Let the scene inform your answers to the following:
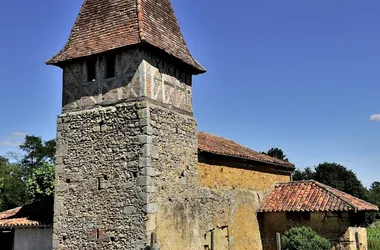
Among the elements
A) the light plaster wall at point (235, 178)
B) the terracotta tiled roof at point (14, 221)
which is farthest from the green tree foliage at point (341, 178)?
the terracotta tiled roof at point (14, 221)

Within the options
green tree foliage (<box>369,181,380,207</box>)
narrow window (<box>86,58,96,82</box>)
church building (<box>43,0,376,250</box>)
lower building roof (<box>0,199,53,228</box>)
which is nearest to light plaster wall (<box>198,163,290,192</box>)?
church building (<box>43,0,376,250</box>)

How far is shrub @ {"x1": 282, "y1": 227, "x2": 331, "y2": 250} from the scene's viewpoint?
528 inches

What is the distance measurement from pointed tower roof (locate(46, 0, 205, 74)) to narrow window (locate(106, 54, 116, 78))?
290 mm

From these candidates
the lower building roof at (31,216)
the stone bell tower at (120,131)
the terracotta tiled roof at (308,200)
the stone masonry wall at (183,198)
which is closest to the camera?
the stone bell tower at (120,131)

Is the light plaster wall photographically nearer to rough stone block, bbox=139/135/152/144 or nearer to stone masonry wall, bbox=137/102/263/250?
stone masonry wall, bbox=137/102/263/250

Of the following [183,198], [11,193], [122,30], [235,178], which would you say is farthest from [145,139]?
[11,193]

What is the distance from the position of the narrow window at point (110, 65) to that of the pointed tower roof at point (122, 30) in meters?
0.29

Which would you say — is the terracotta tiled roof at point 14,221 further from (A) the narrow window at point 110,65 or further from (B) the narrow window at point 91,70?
(A) the narrow window at point 110,65

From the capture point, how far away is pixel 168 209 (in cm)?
1136

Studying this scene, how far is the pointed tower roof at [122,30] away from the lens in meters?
11.8

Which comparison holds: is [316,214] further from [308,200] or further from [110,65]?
[110,65]

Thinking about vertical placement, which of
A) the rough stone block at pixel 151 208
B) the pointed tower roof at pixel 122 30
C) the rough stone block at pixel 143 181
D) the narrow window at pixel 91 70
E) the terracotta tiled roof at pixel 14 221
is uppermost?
the pointed tower roof at pixel 122 30

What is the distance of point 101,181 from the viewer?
1124 cm

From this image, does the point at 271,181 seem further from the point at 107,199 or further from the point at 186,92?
the point at 107,199
